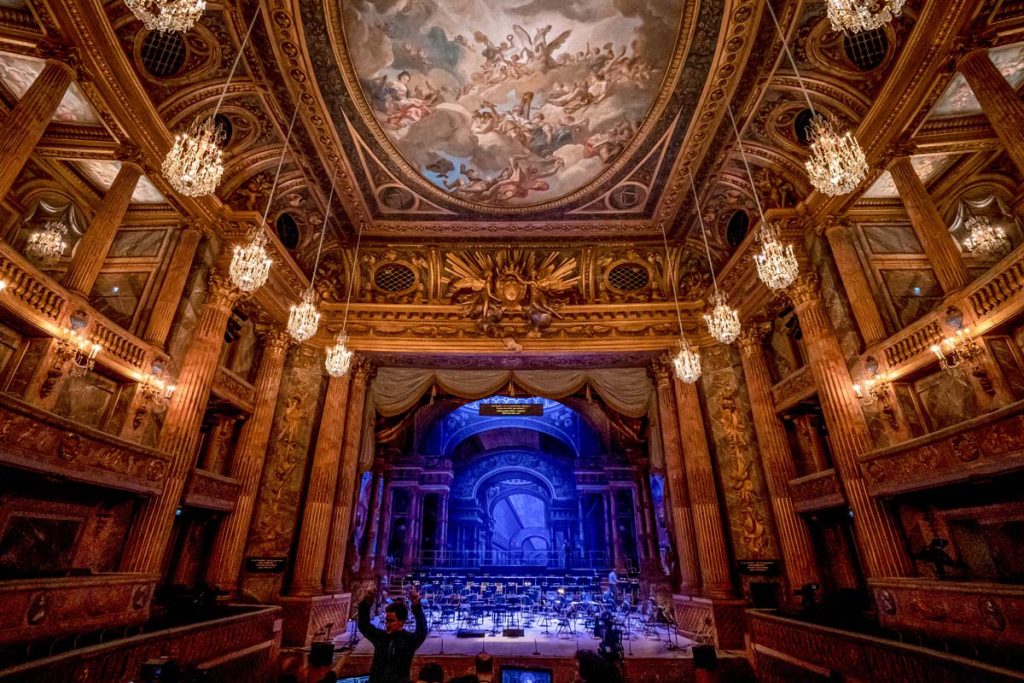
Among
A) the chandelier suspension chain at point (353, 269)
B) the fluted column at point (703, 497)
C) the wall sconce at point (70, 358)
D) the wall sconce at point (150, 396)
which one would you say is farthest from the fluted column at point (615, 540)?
the wall sconce at point (70, 358)

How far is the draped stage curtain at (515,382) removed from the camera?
12.2 meters

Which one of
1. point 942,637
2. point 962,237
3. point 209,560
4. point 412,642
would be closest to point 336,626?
point 209,560

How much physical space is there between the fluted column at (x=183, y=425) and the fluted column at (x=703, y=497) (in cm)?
1005

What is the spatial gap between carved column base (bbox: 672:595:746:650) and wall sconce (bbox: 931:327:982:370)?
581 cm

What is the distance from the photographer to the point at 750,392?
1017cm

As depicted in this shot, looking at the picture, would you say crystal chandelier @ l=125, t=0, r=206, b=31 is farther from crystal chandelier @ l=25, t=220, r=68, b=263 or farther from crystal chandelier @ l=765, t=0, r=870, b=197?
crystal chandelier @ l=25, t=220, r=68, b=263

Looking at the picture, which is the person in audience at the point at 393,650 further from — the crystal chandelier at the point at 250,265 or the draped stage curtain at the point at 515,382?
the draped stage curtain at the point at 515,382

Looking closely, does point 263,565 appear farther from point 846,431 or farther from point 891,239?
point 891,239

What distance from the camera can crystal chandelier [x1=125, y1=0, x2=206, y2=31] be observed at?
163 inches

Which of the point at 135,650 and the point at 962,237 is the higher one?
the point at 962,237

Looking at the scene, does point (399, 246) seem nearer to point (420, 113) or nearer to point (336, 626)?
point (420, 113)

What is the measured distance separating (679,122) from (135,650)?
1170cm

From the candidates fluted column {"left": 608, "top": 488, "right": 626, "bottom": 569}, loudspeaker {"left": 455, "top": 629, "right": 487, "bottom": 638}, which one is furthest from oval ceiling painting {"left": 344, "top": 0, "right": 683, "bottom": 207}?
fluted column {"left": 608, "top": 488, "right": 626, "bottom": 569}

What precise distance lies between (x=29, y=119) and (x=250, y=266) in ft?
9.22
